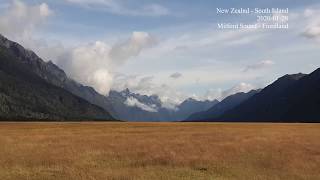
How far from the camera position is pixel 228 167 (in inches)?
1326

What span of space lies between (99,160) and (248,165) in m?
10.9

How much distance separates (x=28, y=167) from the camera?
1277 inches

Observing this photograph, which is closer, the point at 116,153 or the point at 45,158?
the point at 45,158

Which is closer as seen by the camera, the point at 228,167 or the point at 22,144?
the point at 228,167

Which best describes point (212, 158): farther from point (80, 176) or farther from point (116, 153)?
point (80, 176)

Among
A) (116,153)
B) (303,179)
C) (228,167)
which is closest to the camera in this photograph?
(303,179)

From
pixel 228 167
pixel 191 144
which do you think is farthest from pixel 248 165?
pixel 191 144

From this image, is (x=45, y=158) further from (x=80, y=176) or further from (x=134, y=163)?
(x=80, y=176)

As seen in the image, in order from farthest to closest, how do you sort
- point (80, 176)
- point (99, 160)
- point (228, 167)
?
point (99, 160) → point (228, 167) → point (80, 176)

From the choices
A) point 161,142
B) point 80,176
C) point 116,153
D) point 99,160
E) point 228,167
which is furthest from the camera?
point 161,142

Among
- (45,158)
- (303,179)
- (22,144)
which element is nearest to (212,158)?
(303,179)

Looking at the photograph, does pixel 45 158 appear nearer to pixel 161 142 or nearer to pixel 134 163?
pixel 134 163

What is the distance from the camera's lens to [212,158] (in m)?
38.2

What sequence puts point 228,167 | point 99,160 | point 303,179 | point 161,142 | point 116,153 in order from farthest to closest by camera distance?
point 161,142 < point 116,153 < point 99,160 < point 228,167 < point 303,179
